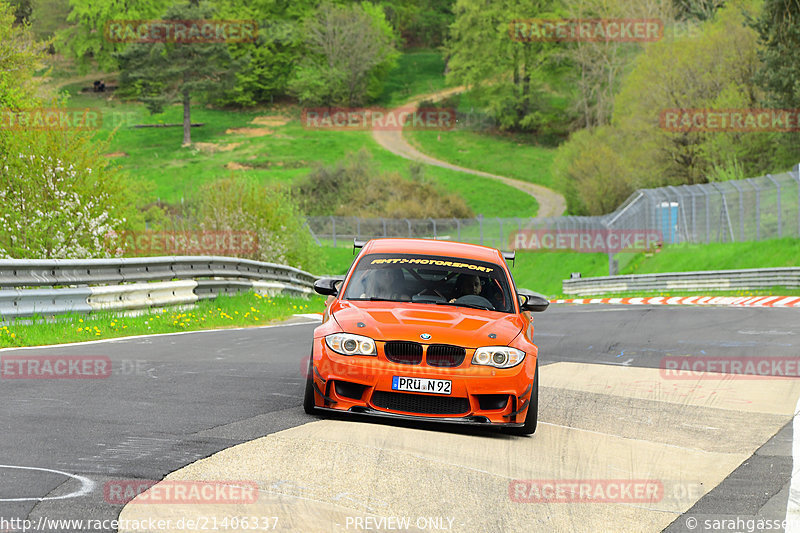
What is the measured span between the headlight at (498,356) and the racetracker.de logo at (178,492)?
2.73 m

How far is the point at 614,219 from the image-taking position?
54.5 meters

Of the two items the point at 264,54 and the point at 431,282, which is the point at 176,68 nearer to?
the point at 264,54

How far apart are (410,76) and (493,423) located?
12760cm

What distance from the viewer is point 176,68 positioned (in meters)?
107

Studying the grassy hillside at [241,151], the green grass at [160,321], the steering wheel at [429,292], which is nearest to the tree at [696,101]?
the grassy hillside at [241,151]

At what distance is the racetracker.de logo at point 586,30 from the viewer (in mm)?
82125

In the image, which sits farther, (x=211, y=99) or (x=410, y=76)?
(x=410, y=76)

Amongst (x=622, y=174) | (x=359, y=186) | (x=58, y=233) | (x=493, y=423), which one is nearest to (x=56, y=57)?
(x=359, y=186)

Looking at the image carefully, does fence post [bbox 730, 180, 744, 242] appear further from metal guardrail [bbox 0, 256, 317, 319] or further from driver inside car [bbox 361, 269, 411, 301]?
driver inside car [bbox 361, 269, 411, 301]

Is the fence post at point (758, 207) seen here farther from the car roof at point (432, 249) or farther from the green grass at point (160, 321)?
the car roof at point (432, 249)

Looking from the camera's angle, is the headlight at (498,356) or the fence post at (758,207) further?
the fence post at (758,207)

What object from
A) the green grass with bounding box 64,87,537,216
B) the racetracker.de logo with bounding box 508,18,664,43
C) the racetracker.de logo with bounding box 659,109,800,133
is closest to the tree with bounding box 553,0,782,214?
the racetracker.de logo with bounding box 659,109,800,133

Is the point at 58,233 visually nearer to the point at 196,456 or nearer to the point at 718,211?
the point at 196,456

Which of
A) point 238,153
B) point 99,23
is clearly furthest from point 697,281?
point 99,23
